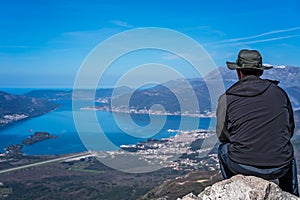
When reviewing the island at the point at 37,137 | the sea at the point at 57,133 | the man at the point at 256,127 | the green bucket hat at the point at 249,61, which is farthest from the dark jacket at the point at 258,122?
the island at the point at 37,137

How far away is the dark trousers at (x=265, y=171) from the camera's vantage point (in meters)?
2.96

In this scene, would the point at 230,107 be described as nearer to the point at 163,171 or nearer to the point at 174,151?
the point at 163,171

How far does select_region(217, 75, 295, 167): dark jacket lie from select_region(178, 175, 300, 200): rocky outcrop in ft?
0.66

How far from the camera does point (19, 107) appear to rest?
111 m

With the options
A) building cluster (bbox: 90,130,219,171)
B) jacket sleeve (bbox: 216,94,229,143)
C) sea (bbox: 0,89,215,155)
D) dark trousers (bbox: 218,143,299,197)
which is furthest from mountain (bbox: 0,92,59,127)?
jacket sleeve (bbox: 216,94,229,143)

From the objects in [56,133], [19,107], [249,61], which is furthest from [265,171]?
[19,107]

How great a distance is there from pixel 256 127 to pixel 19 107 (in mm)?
117159

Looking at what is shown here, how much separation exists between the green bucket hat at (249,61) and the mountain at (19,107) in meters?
103

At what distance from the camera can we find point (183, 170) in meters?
43.9

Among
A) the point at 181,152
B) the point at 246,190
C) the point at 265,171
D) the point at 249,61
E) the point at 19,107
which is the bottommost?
the point at 181,152

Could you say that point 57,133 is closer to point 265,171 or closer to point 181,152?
point 181,152

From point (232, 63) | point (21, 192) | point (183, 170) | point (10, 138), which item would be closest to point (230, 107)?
point (232, 63)

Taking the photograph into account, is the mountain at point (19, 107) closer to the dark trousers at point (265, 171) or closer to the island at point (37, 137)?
the island at point (37, 137)

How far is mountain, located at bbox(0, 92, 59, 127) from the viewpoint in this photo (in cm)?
10362
